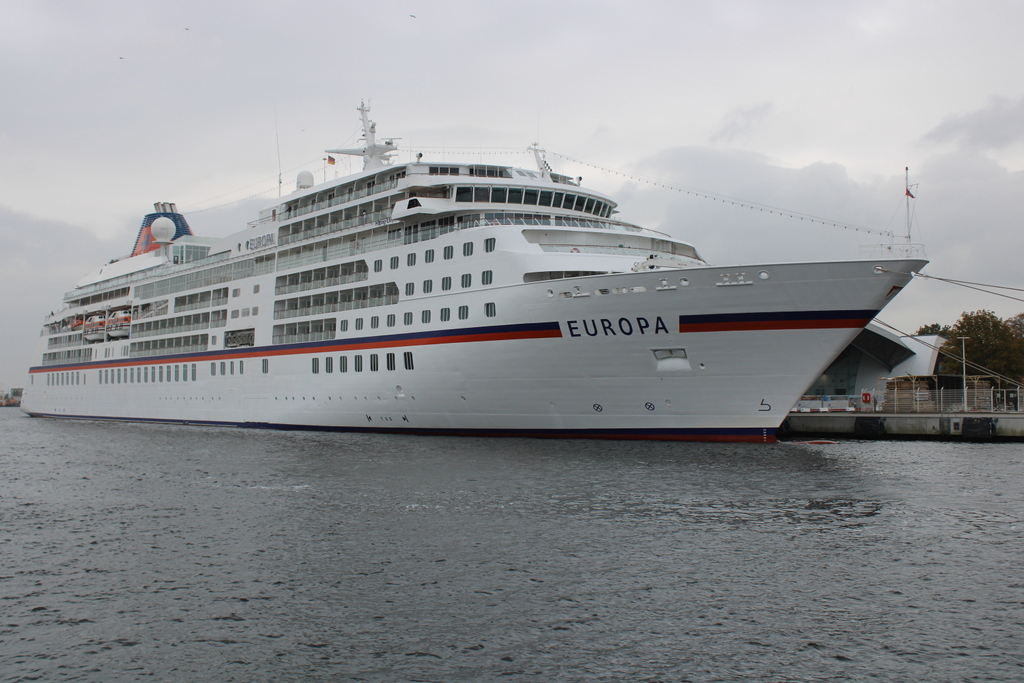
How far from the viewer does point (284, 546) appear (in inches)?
586

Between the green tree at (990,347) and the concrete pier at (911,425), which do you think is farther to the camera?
the green tree at (990,347)

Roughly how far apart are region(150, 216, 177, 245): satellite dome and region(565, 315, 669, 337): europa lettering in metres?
43.3

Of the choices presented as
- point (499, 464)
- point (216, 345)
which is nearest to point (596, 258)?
point (499, 464)

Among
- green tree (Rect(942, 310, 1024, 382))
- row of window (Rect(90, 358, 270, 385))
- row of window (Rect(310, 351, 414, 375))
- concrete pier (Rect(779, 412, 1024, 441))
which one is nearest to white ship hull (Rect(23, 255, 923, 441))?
row of window (Rect(310, 351, 414, 375))

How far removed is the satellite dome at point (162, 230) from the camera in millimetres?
59125

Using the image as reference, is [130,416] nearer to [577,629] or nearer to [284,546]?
[284,546]

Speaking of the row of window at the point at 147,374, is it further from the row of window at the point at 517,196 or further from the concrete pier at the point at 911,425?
the concrete pier at the point at 911,425

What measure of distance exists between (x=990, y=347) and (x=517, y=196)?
48.4 m

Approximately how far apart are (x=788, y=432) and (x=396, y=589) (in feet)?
112

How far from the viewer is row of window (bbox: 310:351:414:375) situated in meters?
32.5

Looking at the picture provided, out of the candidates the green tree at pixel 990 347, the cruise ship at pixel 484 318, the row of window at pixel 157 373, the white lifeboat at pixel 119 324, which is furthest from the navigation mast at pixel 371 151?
the green tree at pixel 990 347

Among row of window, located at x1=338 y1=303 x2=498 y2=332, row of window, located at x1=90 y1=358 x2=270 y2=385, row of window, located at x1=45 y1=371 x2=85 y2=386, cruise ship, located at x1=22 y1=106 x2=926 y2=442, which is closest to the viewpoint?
cruise ship, located at x1=22 y1=106 x2=926 y2=442

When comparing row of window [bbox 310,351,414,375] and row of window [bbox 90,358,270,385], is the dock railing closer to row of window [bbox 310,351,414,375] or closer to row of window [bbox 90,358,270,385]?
row of window [bbox 310,351,414,375]

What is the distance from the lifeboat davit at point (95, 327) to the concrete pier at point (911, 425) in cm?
4803
